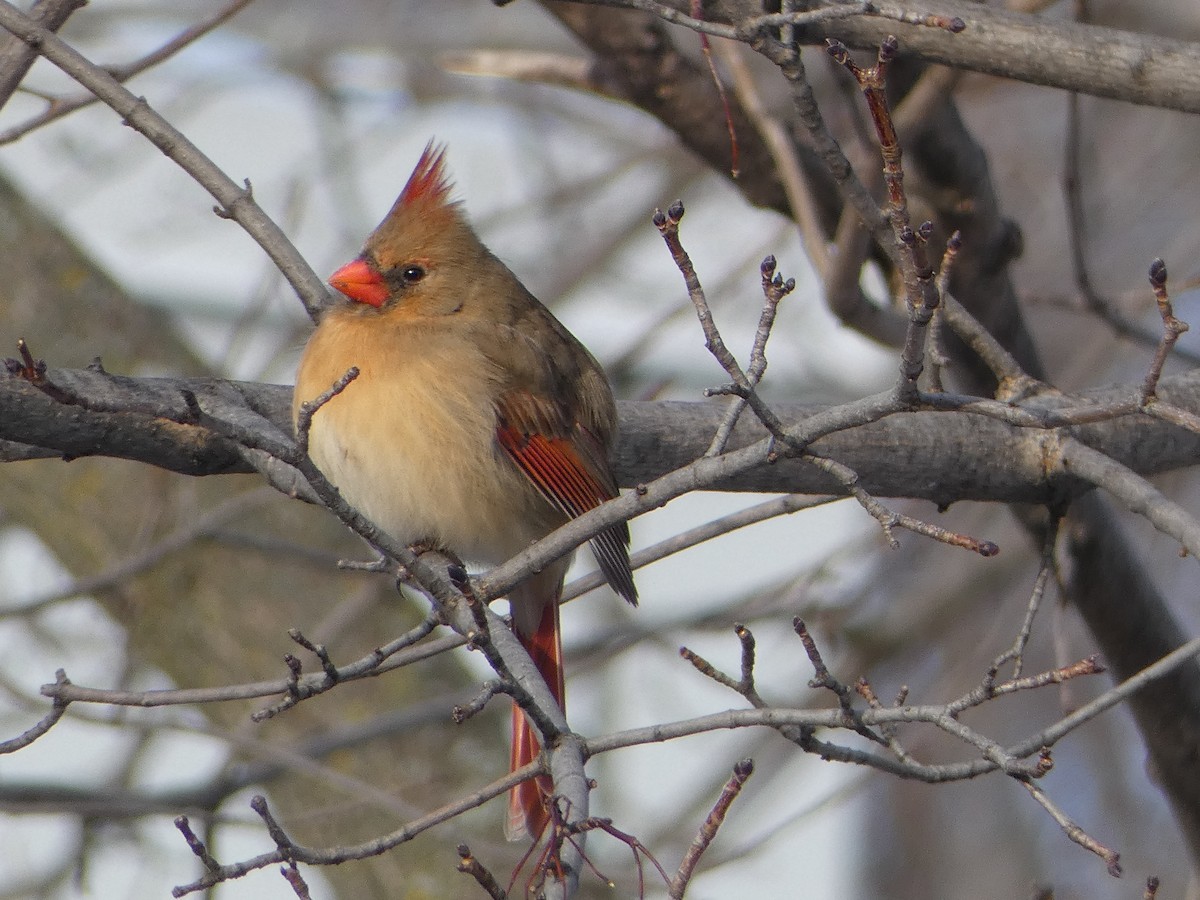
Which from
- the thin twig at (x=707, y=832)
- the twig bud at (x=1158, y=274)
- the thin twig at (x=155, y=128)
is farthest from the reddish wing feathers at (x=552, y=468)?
the twig bud at (x=1158, y=274)

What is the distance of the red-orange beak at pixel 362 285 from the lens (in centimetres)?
345

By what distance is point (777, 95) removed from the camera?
6.30 meters

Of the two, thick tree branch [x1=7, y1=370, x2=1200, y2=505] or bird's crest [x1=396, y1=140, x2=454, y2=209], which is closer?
thick tree branch [x1=7, y1=370, x2=1200, y2=505]

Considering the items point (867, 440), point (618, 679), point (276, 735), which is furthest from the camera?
point (618, 679)

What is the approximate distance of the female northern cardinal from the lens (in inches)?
122

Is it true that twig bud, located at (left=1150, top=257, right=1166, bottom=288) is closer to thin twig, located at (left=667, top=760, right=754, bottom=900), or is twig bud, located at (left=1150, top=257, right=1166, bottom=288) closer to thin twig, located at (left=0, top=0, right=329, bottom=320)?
thin twig, located at (left=667, top=760, right=754, bottom=900)

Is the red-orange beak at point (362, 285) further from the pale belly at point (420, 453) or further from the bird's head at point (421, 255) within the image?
the pale belly at point (420, 453)

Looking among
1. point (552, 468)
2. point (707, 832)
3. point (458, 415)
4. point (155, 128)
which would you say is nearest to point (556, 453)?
point (552, 468)

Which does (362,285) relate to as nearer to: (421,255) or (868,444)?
(421,255)

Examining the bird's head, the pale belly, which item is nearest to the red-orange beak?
the bird's head

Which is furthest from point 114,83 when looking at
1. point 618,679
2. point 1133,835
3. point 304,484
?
point 1133,835

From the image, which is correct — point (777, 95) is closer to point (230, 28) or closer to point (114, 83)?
point (230, 28)

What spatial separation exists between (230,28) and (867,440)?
17.0 ft

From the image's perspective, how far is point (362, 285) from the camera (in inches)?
136
